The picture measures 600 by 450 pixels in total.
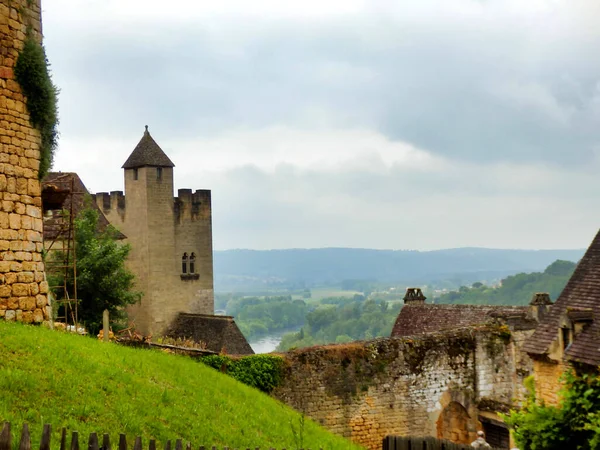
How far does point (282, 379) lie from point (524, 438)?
294 inches

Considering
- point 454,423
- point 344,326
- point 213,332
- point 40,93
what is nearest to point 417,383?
point 454,423

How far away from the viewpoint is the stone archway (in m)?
23.1

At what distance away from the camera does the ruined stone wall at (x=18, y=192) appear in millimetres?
15500

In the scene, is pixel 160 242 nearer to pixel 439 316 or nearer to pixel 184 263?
pixel 184 263

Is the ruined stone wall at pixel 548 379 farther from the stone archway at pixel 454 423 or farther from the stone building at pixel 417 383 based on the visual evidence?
the stone archway at pixel 454 423

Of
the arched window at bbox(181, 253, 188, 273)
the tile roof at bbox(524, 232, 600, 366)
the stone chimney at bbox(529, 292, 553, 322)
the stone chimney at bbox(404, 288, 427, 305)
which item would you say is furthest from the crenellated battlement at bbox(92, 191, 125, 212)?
the tile roof at bbox(524, 232, 600, 366)

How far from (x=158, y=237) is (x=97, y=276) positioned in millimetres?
17779

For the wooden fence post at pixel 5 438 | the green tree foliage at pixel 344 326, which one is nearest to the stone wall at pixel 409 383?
the wooden fence post at pixel 5 438

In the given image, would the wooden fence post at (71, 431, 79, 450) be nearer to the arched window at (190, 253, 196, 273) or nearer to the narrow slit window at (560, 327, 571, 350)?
the narrow slit window at (560, 327, 571, 350)

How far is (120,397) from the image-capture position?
41.3 ft

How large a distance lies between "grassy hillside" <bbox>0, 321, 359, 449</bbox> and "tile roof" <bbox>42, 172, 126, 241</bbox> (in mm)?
3937

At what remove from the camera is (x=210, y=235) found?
5484cm

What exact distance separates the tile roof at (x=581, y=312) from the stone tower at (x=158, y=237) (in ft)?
109

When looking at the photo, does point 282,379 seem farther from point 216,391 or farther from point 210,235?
point 210,235
